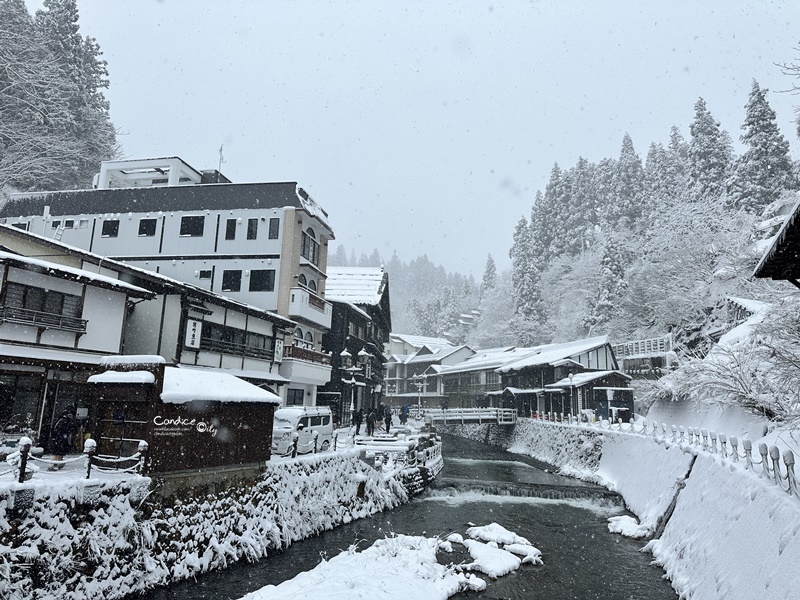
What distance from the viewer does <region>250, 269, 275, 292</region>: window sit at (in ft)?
102

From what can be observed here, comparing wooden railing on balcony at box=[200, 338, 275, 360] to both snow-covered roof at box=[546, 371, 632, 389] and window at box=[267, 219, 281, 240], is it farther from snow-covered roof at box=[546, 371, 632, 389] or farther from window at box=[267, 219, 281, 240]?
snow-covered roof at box=[546, 371, 632, 389]

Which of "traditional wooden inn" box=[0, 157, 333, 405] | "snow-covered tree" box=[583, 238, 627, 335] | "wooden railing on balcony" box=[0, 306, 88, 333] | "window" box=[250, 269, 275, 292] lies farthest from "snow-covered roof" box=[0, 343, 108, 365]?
"snow-covered tree" box=[583, 238, 627, 335]

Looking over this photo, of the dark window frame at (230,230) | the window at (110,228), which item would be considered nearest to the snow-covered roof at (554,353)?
the dark window frame at (230,230)

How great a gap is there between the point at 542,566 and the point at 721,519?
17.0 ft

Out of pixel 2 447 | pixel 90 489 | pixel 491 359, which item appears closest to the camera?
pixel 90 489

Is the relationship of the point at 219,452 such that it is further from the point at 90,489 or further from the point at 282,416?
the point at 282,416

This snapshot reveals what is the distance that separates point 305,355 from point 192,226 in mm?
10835

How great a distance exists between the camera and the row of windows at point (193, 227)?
31.4m

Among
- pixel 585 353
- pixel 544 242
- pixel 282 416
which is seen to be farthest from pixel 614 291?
pixel 282 416

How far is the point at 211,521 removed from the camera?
543 inches

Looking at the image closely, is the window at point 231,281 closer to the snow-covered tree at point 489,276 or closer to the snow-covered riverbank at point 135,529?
the snow-covered riverbank at point 135,529

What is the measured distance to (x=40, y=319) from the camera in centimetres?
1645

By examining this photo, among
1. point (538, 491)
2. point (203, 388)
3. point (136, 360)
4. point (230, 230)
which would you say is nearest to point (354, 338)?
point (230, 230)

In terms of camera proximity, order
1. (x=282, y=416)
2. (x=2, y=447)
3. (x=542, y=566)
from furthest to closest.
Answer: (x=282, y=416) < (x=542, y=566) < (x=2, y=447)
